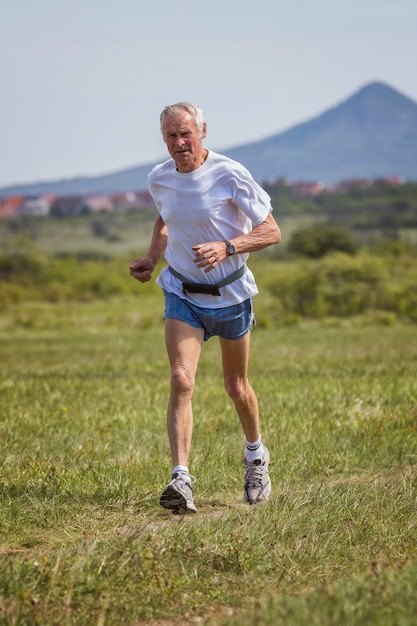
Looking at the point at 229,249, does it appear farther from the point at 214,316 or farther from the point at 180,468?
the point at 180,468

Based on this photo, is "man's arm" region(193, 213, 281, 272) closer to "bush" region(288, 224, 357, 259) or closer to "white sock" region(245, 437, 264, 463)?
"white sock" region(245, 437, 264, 463)

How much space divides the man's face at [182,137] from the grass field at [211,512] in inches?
80.0

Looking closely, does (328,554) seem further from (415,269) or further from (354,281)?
(415,269)

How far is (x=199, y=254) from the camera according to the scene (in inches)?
237

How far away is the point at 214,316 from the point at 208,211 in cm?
65

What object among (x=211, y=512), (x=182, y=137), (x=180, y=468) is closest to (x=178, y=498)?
(x=180, y=468)

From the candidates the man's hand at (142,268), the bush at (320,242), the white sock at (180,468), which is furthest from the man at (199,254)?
the bush at (320,242)

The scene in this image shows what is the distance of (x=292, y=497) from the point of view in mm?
6426

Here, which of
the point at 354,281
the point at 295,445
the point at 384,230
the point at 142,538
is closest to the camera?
the point at 142,538

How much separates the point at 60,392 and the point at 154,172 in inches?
204

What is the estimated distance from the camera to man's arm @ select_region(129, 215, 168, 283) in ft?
22.2

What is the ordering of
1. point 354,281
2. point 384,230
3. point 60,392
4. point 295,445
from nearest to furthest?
point 295,445, point 60,392, point 354,281, point 384,230

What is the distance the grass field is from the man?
55 cm

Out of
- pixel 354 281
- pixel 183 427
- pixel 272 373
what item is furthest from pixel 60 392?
pixel 354 281
